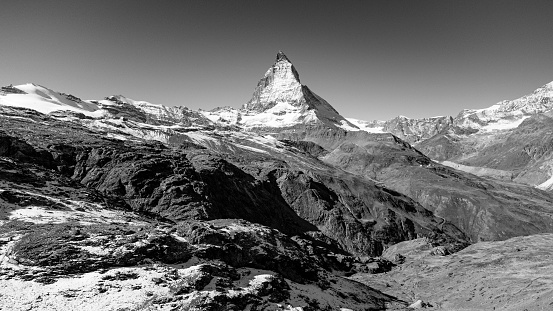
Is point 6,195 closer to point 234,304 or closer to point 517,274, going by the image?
point 234,304

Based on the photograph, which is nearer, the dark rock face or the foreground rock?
the foreground rock

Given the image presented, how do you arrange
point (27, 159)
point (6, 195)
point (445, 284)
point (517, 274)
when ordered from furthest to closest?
point (27, 159), point (445, 284), point (517, 274), point (6, 195)

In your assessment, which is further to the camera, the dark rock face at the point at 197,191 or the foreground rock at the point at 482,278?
the dark rock face at the point at 197,191

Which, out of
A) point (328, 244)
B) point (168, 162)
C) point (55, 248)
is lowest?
point (328, 244)

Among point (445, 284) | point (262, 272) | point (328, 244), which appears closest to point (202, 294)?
point (262, 272)

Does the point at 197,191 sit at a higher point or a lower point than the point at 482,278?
higher

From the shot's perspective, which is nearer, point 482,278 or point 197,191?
point 482,278

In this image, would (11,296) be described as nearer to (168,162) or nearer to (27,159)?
(27,159)

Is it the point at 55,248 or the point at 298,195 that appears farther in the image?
the point at 298,195

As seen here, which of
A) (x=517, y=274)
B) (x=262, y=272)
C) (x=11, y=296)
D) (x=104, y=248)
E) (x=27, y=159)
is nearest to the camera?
(x=11, y=296)

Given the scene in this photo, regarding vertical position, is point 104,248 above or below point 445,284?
above
